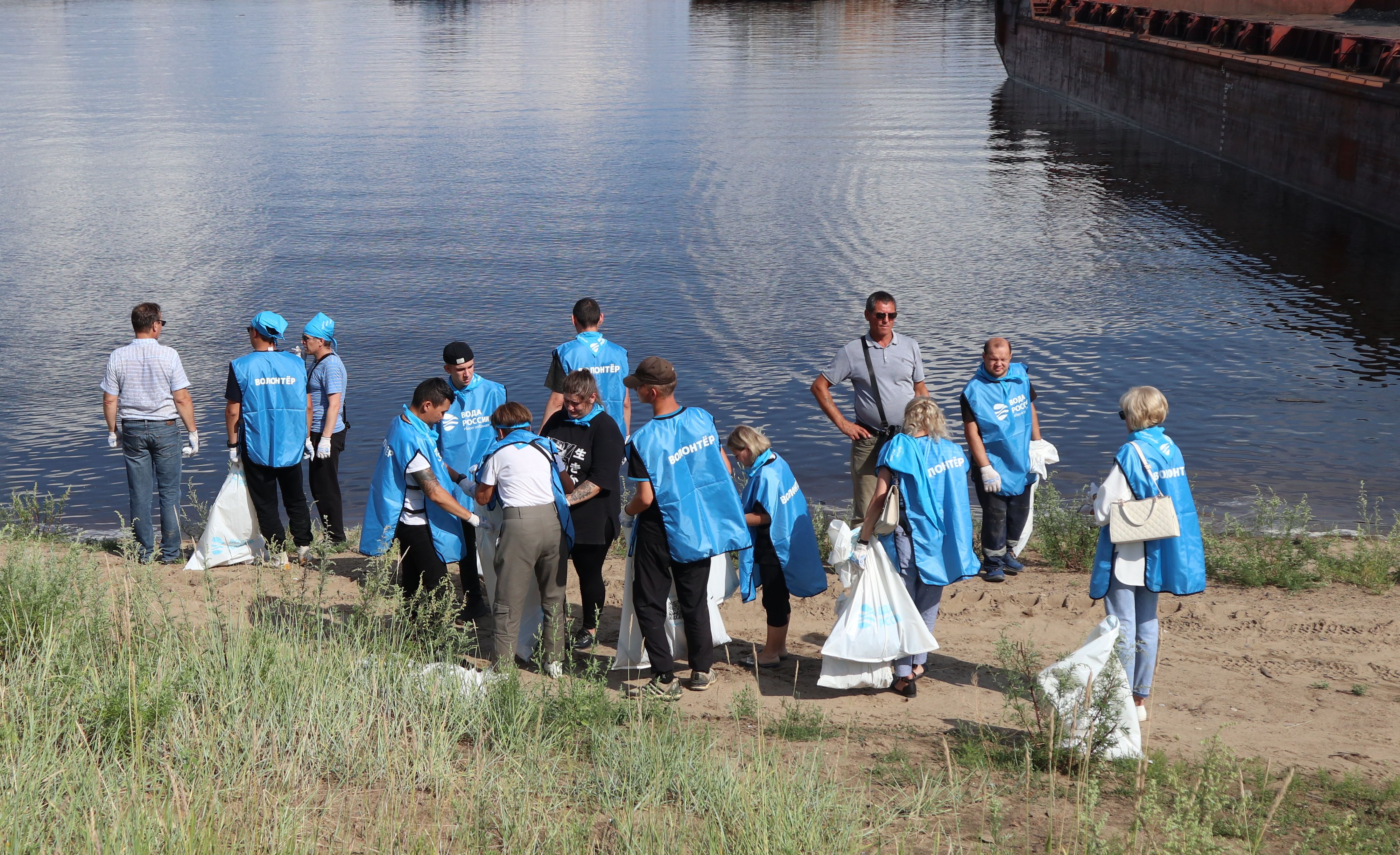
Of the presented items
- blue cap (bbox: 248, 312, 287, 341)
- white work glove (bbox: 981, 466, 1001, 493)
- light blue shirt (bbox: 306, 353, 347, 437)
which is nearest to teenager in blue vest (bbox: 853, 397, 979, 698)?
white work glove (bbox: 981, 466, 1001, 493)

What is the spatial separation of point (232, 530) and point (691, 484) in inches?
154

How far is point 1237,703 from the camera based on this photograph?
6.03 m

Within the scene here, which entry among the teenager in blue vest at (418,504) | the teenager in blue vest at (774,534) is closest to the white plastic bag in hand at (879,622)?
the teenager in blue vest at (774,534)

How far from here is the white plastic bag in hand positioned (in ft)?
19.5

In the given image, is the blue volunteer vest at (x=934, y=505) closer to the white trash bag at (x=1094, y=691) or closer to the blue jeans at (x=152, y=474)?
the white trash bag at (x=1094, y=691)

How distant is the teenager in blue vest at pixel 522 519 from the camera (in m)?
6.15

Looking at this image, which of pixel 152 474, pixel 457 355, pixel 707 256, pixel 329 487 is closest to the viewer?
pixel 457 355

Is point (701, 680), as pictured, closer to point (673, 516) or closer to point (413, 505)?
point (673, 516)

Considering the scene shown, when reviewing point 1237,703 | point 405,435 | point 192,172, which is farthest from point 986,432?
point 192,172

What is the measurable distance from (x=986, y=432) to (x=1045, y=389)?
6788 millimetres

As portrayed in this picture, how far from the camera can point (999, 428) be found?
7.70 m

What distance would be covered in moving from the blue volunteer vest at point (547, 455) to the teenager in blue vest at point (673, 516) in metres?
0.39

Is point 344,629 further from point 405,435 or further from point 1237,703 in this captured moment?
point 1237,703

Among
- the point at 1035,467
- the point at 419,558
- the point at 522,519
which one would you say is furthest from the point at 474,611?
the point at 1035,467
